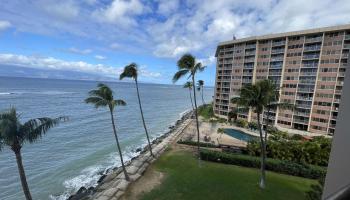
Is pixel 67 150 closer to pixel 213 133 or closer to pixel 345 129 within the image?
pixel 213 133

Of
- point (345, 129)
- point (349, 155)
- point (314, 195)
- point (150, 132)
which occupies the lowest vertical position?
point (150, 132)

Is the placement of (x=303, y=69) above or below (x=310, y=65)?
below

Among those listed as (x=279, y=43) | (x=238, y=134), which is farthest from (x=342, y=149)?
(x=279, y=43)

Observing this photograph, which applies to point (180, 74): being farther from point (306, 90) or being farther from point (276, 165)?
point (306, 90)

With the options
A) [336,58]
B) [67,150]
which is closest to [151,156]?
[67,150]

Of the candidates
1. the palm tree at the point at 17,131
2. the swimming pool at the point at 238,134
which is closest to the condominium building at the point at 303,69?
the swimming pool at the point at 238,134

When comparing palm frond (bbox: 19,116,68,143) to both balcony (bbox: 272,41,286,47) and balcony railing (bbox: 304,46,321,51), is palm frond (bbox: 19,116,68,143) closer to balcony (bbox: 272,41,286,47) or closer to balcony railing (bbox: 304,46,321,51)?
balcony railing (bbox: 304,46,321,51)

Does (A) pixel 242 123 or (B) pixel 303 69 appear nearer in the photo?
(B) pixel 303 69
